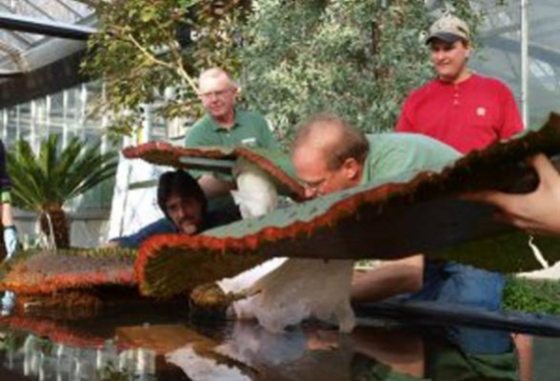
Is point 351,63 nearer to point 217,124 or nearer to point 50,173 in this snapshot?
point 217,124

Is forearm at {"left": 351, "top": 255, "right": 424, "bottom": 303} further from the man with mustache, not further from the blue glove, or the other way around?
the blue glove

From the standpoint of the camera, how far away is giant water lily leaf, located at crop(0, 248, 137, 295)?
267 centimetres

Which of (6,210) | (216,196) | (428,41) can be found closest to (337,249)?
(216,196)

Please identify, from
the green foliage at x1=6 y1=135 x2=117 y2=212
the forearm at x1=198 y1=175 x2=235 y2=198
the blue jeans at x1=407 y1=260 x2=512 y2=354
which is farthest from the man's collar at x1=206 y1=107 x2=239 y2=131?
the green foliage at x1=6 y1=135 x2=117 y2=212

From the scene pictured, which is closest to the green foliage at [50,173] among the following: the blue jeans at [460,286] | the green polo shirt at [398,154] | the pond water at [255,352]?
the blue jeans at [460,286]

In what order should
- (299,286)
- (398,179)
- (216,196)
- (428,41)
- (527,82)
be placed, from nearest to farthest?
(398,179) → (299,286) → (216,196) → (428,41) → (527,82)

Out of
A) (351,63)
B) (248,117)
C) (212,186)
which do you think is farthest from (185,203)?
(351,63)

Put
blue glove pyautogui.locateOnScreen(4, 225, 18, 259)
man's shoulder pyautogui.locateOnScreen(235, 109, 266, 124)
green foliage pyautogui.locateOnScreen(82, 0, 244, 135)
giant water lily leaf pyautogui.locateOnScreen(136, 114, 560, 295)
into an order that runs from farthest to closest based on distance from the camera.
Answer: green foliage pyautogui.locateOnScreen(82, 0, 244, 135)
blue glove pyautogui.locateOnScreen(4, 225, 18, 259)
man's shoulder pyautogui.locateOnScreen(235, 109, 266, 124)
giant water lily leaf pyautogui.locateOnScreen(136, 114, 560, 295)

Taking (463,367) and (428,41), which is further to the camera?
(428,41)

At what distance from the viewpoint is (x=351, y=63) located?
8.09 meters

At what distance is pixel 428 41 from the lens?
3.63m

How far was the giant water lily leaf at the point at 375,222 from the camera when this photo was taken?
1.35 m

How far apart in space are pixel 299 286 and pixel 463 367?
506mm

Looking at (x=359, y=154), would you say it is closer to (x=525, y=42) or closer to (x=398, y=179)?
(x=398, y=179)
